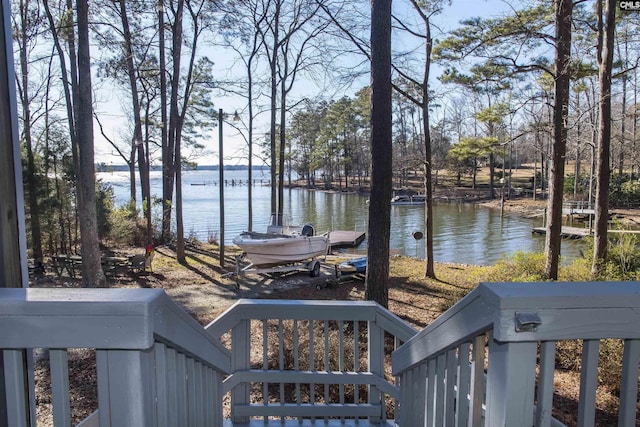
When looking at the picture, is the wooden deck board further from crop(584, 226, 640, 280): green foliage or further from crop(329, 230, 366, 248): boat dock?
crop(329, 230, 366, 248): boat dock

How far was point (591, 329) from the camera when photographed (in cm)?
86

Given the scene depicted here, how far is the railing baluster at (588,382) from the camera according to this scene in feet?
2.85

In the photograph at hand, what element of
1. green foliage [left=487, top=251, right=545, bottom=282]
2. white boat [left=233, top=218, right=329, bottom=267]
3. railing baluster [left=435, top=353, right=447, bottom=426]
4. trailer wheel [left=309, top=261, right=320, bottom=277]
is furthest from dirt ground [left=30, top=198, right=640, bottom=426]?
railing baluster [left=435, top=353, right=447, bottom=426]

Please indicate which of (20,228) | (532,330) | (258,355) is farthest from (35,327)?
(258,355)

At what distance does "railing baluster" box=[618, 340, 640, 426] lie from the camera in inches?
34.3

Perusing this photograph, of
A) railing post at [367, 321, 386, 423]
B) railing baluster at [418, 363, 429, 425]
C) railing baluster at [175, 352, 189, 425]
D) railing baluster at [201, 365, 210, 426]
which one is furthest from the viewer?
railing post at [367, 321, 386, 423]

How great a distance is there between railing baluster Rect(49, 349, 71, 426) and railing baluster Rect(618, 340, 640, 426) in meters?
1.16

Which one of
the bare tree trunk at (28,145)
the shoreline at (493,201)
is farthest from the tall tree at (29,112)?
the shoreline at (493,201)

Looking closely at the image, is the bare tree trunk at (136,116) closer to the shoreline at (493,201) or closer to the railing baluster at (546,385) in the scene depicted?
the railing baluster at (546,385)

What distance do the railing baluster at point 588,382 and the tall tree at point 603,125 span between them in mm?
8303

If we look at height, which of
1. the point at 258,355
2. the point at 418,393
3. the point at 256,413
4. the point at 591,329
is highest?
the point at 591,329

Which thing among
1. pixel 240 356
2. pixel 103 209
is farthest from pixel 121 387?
pixel 103 209

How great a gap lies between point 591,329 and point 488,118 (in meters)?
10.5

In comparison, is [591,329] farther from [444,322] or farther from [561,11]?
[561,11]
